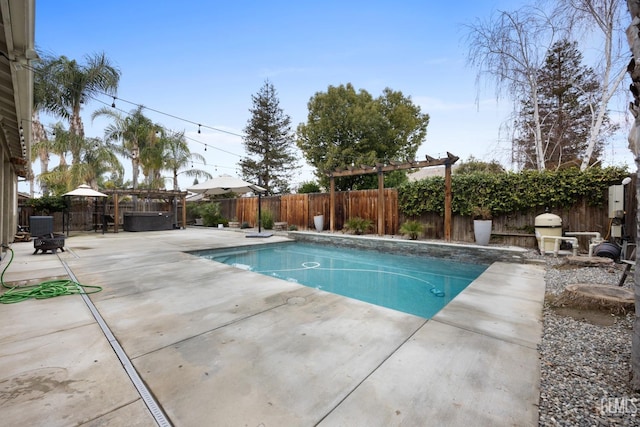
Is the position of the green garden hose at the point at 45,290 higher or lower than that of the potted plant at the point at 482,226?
lower

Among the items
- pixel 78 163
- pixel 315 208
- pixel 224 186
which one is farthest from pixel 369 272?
pixel 78 163

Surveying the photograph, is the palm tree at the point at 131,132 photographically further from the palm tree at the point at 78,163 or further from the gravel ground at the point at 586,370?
the gravel ground at the point at 586,370

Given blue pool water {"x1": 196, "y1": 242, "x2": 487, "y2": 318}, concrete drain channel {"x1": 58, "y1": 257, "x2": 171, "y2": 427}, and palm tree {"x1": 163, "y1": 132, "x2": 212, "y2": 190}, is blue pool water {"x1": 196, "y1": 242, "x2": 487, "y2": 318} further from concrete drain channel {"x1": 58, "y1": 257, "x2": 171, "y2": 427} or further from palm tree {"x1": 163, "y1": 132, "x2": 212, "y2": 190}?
palm tree {"x1": 163, "y1": 132, "x2": 212, "y2": 190}

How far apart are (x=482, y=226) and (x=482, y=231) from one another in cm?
14

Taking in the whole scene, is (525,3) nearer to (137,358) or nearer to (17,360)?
(137,358)

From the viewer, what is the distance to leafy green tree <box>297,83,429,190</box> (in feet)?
50.3

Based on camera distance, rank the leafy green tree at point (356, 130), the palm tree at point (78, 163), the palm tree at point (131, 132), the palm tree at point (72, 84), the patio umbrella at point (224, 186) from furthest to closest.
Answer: the leafy green tree at point (356, 130) → the palm tree at point (131, 132) → the palm tree at point (78, 163) → the palm tree at point (72, 84) → the patio umbrella at point (224, 186)

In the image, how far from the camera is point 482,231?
6.96 meters

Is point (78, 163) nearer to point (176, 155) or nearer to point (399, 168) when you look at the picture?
point (176, 155)

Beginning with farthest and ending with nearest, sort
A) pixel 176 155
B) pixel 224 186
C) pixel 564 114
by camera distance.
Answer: pixel 176 155 → pixel 564 114 → pixel 224 186

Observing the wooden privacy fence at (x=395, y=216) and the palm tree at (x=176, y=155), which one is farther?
the palm tree at (x=176, y=155)

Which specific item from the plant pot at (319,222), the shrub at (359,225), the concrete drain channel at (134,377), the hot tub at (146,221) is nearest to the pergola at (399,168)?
the plant pot at (319,222)

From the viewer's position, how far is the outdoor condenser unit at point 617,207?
479cm

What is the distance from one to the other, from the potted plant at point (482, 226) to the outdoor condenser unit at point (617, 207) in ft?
7.27
